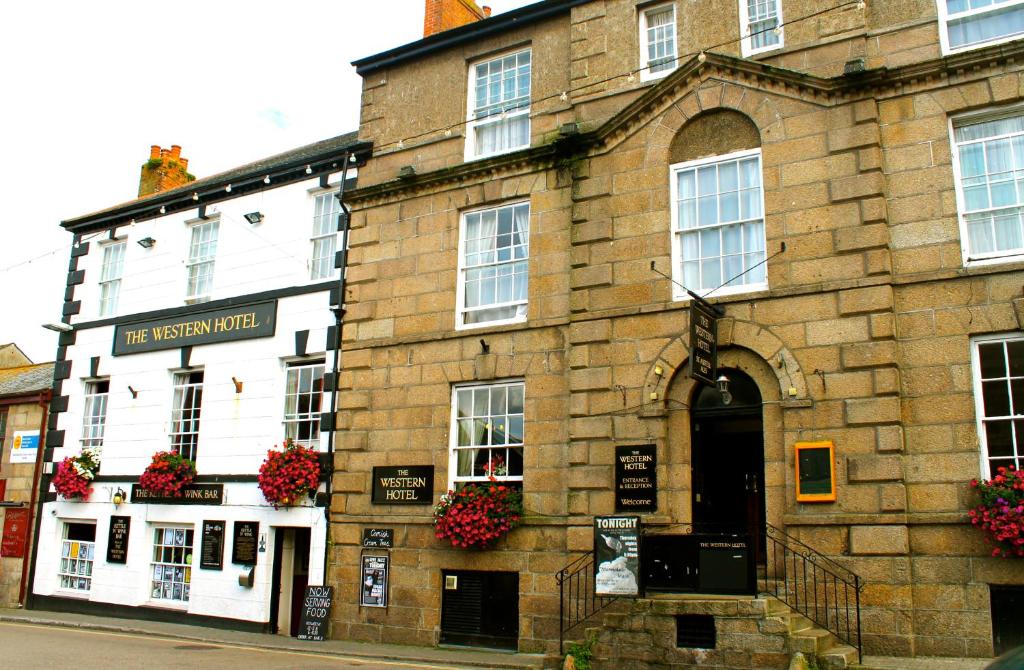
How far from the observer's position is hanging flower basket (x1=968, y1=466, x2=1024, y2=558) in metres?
11.0

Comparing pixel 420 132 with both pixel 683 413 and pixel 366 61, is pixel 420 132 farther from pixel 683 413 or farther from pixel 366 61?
pixel 683 413

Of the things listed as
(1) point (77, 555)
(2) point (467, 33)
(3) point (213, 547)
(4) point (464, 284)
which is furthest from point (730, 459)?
(1) point (77, 555)

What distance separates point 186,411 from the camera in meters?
20.3

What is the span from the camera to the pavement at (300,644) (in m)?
13.8

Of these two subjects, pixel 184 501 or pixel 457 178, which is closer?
pixel 457 178

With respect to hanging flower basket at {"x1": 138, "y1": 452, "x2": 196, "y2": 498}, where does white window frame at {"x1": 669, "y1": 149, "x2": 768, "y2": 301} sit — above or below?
above

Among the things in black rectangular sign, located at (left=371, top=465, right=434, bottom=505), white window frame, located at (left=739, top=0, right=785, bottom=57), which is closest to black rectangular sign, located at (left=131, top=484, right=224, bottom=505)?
black rectangular sign, located at (left=371, top=465, right=434, bottom=505)

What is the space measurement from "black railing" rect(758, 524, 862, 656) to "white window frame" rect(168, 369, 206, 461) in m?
12.5

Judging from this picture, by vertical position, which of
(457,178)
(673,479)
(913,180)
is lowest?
(673,479)

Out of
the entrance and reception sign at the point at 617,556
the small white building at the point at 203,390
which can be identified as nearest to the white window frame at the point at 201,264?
the small white building at the point at 203,390

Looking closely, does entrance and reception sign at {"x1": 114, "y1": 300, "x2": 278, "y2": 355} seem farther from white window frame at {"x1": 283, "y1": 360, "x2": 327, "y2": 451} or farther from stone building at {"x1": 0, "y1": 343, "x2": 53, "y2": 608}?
stone building at {"x1": 0, "y1": 343, "x2": 53, "y2": 608}

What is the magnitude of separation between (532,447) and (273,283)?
7392mm

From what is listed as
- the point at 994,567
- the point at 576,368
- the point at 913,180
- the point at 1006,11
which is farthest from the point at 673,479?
the point at 1006,11

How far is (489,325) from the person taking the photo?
1620 cm
